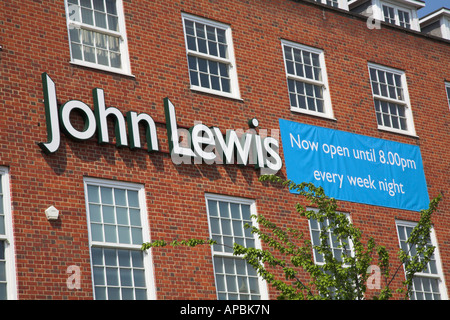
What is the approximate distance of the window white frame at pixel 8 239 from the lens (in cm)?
1423

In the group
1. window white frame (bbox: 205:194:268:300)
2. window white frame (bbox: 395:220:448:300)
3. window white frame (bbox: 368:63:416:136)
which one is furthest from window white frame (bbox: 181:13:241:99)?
window white frame (bbox: 395:220:448:300)

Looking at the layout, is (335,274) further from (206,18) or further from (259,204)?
(206,18)

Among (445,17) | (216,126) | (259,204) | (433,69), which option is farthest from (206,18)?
(445,17)

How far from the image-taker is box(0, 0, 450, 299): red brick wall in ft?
49.6

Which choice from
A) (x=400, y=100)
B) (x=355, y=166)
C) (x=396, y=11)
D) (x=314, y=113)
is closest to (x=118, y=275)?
(x=314, y=113)

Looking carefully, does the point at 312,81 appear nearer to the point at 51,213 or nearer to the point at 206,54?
the point at 206,54

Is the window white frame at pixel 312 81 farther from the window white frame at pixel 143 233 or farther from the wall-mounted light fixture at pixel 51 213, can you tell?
the wall-mounted light fixture at pixel 51 213

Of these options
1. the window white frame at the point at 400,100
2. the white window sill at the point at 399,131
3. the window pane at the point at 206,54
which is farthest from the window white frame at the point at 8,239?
the window white frame at the point at 400,100

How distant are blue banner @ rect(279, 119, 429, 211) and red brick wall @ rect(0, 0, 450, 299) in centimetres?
28

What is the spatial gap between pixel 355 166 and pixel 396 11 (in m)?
A: 7.58

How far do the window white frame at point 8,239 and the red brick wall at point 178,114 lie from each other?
131 mm

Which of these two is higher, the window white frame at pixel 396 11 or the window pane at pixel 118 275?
the window white frame at pixel 396 11

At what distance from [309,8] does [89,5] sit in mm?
6674

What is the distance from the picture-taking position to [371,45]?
22.5 metres
